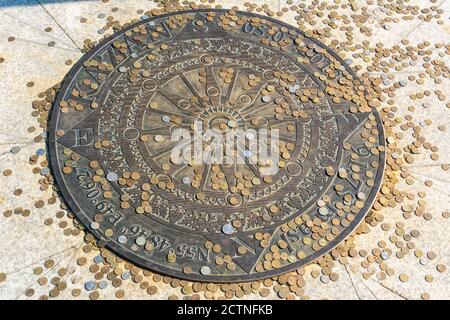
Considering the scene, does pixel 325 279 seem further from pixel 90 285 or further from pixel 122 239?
pixel 90 285

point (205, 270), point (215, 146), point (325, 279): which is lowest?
point (325, 279)

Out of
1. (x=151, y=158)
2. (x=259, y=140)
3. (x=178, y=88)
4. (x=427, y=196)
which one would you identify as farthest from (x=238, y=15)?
(x=427, y=196)

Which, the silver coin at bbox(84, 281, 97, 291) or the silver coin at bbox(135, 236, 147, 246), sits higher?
the silver coin at bbox(135, 236, 147, 246)

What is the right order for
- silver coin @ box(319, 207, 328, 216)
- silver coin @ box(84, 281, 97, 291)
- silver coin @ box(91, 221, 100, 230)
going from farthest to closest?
silver coin @ box(319, 207, 328, 216), silver coin @ box(91, 221, 100, 230), silver coin @ box(84, 281, 97, 291)

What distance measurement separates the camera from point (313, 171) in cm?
451

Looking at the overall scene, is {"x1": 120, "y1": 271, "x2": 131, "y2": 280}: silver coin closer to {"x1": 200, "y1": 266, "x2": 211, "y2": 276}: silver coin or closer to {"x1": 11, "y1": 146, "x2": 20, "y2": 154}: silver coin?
{"x1": 200, "y1": 266, "x2": 211, "y2": 276}: silver coin

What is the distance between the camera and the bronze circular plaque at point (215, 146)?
4.11 metres

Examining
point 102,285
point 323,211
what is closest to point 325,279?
point 323,211

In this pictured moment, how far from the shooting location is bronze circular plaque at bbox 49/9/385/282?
4105 mm

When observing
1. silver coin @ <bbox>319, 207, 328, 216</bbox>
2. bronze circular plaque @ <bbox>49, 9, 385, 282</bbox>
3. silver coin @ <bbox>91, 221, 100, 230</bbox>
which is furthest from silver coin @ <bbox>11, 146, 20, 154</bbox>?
silver coin @ <bbox>319, 207, 328, 216</bbox>

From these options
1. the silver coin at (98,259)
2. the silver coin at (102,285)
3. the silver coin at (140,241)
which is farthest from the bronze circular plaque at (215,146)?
the silver coin at (102,285)

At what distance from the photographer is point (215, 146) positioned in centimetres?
456

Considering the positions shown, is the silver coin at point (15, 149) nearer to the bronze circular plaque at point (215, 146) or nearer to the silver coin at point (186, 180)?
the bronze circular plaque at point (215, 146)

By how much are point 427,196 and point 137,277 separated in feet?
8.27
